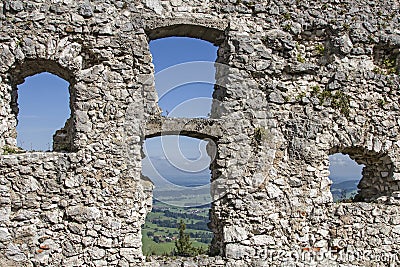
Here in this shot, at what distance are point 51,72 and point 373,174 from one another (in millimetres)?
5663

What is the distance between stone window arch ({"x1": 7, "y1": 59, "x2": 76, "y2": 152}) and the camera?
6.88m

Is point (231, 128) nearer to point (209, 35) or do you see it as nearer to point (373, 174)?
point (209, 35)

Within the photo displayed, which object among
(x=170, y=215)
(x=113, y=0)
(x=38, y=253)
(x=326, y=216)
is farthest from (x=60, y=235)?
(x=170, y=215)

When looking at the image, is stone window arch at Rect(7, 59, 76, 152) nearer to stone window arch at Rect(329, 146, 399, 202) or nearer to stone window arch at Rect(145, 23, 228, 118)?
stone window arch at Rect(145, 23, 228, 118)

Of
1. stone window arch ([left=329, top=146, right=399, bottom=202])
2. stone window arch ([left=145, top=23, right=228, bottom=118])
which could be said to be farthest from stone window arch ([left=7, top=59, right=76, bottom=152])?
stone window arch ([left=329, top=146, right=399, bottom=202])

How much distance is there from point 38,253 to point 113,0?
3809 millimetres

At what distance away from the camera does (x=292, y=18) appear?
7.68 m

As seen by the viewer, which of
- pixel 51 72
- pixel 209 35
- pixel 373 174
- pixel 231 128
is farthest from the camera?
pixel 373 174

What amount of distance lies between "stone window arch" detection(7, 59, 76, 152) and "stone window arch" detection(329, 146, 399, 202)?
4198 millimetres

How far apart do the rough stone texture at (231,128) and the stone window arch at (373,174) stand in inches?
1.0

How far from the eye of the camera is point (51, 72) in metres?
7.45

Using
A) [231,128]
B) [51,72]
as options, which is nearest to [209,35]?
[231,128]

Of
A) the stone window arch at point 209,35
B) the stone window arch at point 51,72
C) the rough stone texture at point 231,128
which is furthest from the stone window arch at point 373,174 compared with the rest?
the stone window arch at point 51,72

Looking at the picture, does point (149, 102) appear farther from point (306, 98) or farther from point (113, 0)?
point (306, 98)
